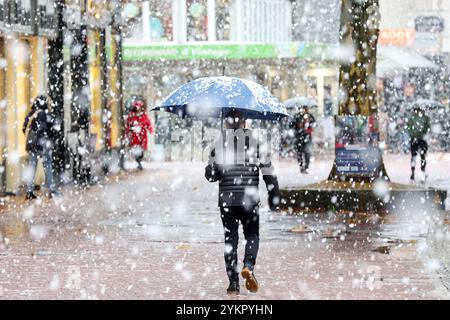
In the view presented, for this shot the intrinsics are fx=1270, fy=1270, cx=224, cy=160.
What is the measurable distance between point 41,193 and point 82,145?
132 inches

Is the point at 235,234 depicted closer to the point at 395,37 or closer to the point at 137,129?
the point at 137,129

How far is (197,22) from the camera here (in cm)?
4238

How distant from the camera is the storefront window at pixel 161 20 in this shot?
4256 cm

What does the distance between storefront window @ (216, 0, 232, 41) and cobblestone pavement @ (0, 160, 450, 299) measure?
21.7 metres

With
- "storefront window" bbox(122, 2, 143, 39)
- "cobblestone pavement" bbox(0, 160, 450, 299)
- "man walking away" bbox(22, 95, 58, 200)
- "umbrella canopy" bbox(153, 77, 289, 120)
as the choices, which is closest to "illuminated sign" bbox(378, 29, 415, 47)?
"storefront window" bbox(122, 2, 143, 39)

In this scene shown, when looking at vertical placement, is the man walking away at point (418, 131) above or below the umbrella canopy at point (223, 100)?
below

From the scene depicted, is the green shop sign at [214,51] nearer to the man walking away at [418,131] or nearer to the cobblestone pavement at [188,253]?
the man walking away at [418,131]

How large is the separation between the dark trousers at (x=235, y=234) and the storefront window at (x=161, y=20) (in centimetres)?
3235

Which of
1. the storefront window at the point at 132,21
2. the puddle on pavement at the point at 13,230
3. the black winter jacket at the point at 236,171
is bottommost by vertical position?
the puddle on pavement at the point at 13,230

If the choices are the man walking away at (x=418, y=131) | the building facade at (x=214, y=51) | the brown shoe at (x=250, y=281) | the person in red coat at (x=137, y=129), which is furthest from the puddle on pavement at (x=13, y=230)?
the building facade at (x=214, y=51)

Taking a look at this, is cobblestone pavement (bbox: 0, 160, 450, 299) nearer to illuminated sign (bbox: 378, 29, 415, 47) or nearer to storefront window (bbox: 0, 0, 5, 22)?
storefront window (bbox: 0, 0, 5, 22)
